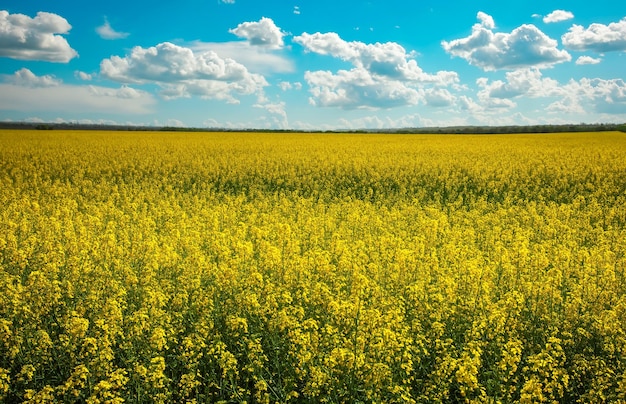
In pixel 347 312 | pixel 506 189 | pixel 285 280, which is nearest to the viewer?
pixel 347 312

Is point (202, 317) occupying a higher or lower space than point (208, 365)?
higher

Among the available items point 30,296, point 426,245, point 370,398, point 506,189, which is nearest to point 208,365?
point 370,398

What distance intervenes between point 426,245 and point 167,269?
5221 mm

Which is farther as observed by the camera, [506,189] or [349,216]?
[506,189]

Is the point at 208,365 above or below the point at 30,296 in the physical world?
below

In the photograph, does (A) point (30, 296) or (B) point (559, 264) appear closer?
(A) point (30, 296)

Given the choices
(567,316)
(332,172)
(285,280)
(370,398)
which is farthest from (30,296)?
(332,172)

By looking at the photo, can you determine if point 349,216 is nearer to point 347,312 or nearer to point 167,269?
point 167,269

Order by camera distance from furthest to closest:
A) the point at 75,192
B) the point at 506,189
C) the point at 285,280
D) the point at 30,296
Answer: the point at 506,189 → the point at 75,192 → the point at 285,280 → the point at 30,296

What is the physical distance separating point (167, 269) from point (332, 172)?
1510 centimetres

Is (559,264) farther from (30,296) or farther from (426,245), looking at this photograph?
(30,296)

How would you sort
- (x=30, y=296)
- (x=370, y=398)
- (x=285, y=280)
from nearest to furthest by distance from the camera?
(x=370, y=398) < (x=30, y=296) < (x=285, y=280)

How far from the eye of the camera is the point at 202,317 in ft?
19.7

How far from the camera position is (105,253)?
809 cm
